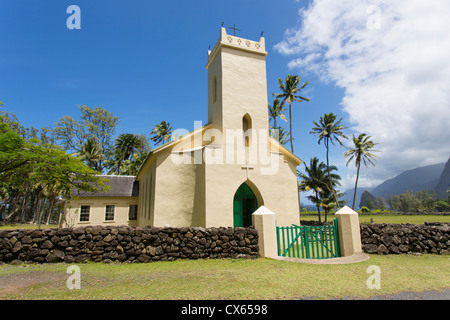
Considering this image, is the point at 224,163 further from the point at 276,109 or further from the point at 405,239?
the point at 276,109

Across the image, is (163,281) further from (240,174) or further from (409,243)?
(409,243)

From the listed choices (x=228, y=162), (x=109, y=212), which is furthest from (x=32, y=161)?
(x=109, y=212)

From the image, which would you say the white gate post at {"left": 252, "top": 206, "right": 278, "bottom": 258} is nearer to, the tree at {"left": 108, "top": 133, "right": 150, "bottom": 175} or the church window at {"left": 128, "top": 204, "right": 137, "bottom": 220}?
the church window at {"left": 128, "top": 204, "right": 137, "bottom": 220}

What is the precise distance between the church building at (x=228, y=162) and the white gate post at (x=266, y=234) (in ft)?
11.8

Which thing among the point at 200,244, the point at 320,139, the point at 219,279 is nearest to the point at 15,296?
the point at 219,279

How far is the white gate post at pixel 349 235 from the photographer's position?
1105 centimetres

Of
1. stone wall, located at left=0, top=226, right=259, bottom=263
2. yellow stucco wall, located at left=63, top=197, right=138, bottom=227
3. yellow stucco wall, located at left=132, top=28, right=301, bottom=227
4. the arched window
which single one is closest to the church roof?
yellow stucco wall, located at left=63, top=197, right=138, bottom=227

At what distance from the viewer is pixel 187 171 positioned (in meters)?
16.1

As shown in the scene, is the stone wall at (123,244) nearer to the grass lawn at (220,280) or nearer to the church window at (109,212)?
the grass lawn at (220,280)

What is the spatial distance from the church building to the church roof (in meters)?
10.1

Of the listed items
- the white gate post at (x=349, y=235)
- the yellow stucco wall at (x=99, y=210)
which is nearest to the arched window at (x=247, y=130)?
the white gate post at (x=349, y=235)

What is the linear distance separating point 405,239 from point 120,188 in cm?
2495

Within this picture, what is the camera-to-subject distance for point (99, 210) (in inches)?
949

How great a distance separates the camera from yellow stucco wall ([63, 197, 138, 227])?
22938 mm
